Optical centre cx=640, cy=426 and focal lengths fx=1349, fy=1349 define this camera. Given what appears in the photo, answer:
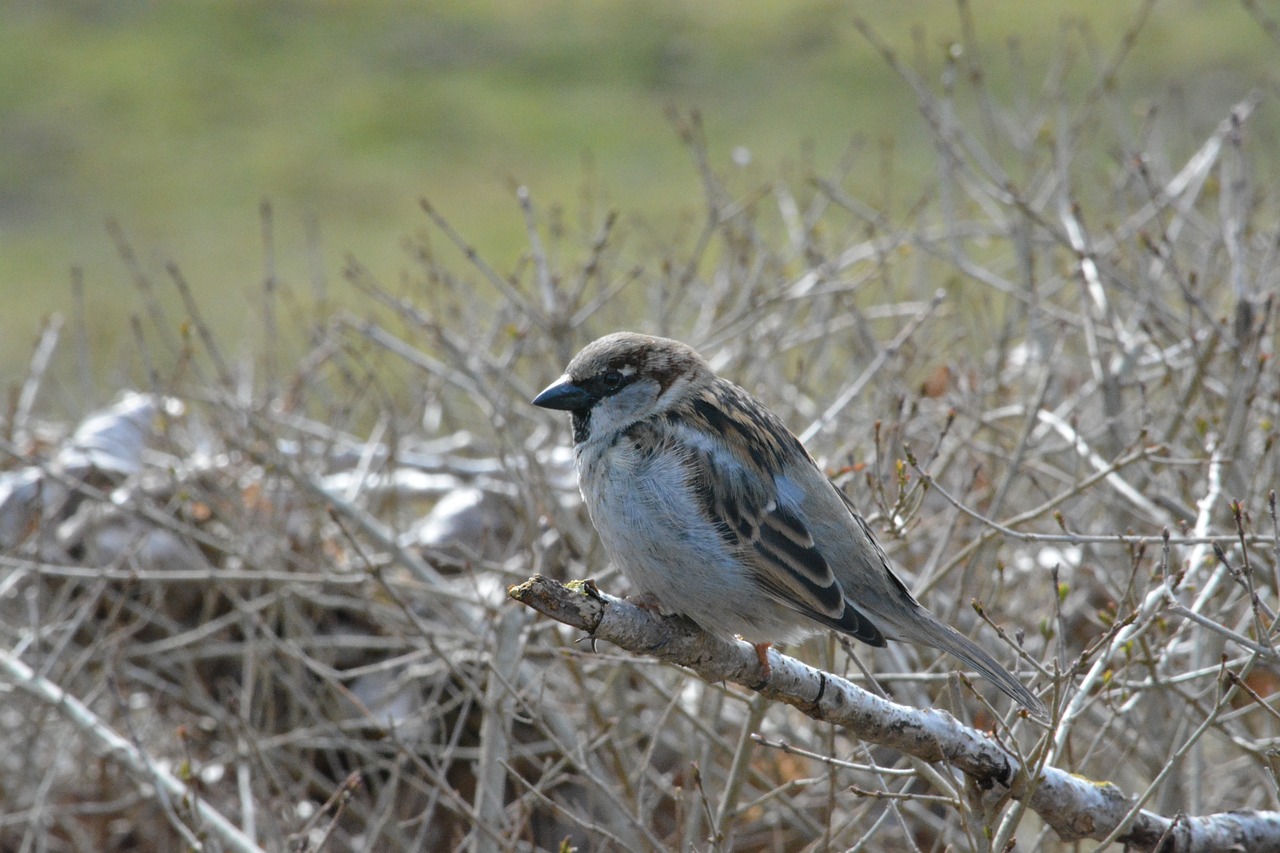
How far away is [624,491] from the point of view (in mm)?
3867

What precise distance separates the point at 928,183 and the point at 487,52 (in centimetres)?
1742

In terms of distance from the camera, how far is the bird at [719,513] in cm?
379

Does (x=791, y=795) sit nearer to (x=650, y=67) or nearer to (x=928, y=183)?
(x=928, y=183)

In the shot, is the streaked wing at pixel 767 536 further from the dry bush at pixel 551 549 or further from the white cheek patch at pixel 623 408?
the dry bush at pixel 551 549

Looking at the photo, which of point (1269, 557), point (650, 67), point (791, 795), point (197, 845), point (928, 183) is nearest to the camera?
point (197, 845)

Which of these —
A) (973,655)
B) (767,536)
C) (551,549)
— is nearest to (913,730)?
(973,655)

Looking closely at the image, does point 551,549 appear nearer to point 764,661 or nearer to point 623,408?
point 623,408

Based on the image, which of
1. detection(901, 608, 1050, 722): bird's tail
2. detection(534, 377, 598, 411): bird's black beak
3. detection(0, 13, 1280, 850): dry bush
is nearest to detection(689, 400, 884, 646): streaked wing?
detection(901, 608, 1050, 722): bird's tail

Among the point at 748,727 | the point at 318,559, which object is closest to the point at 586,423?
the point at 748,727

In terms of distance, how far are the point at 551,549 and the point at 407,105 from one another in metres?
17.6

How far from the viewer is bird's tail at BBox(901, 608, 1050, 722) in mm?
3455

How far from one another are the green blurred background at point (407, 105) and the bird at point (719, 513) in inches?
504

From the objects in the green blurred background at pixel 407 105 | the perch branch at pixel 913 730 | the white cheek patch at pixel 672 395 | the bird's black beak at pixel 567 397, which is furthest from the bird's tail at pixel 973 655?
the green blurred background at pixel 407 105

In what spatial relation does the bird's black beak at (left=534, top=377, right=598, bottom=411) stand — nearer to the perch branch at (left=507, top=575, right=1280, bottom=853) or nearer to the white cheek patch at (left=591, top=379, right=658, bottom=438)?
the white cheek patch at (left=591, top=379, right=658, bottom=438)
